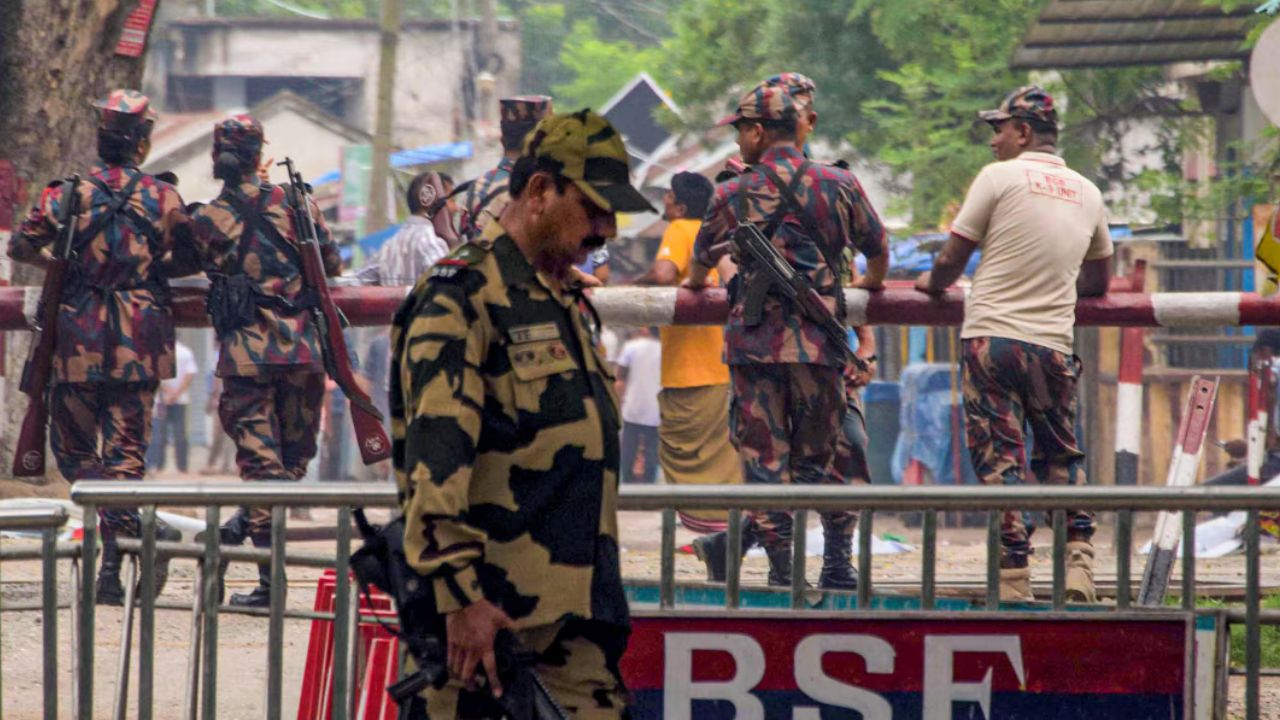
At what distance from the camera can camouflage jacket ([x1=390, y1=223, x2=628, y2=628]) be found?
11.5ft

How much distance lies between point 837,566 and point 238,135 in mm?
2929

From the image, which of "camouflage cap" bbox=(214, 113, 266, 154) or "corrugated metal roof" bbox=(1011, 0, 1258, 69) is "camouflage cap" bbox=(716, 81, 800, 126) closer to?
"camouflage cap" bbox=(214, 113, 266, 154)

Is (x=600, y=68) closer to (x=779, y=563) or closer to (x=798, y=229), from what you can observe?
(x=798, y=229)

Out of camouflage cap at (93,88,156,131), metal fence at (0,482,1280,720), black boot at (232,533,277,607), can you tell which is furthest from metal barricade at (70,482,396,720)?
camouflage cap at (93,88,156,131)

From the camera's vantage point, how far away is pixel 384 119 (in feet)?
85.7

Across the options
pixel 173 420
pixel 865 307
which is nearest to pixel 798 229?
pixel 865 307

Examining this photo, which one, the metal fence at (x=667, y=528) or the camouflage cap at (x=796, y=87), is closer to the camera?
the metal fence at (x=667, y=528)

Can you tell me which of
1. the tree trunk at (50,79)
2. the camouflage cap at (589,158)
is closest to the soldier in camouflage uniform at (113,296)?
the tree trunk at (50,79)

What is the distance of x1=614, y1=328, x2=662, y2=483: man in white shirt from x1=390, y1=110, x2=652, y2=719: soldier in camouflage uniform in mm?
12336

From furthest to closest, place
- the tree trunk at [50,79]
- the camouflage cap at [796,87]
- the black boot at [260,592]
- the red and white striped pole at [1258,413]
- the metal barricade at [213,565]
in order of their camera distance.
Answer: the red and white striped pole at [1258,413]
the tree trunk at [50,79]
the camouflage cap at [796,87]
the black boot at [260,592]
the metal barricade at [213,565]

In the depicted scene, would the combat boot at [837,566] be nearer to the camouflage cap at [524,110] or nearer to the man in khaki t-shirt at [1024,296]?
the man in khaki t-shirt at [1024,296]

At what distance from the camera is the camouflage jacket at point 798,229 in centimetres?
709

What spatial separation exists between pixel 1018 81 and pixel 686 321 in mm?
12941

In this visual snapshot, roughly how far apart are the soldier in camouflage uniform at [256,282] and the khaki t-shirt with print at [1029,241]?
8.49ft
